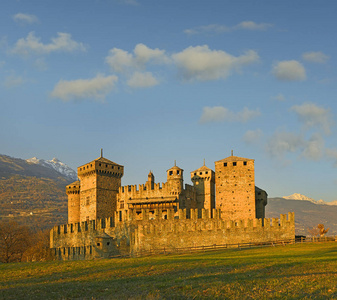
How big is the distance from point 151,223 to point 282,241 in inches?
656

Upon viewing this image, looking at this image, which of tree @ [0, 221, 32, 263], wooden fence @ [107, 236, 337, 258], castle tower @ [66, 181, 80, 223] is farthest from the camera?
castle tower @ [66, 181, 80, 223]

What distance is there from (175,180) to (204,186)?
674cm

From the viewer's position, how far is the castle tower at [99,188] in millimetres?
73750

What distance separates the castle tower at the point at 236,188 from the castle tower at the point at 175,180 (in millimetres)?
7668

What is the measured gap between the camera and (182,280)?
2556cm

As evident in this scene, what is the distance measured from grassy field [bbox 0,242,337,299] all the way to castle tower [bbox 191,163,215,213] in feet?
131

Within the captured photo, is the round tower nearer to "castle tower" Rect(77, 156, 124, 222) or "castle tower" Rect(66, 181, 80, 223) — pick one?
"castle tower" Rect(77, 156, 124, 222)

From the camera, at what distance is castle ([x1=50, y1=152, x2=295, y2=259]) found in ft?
172

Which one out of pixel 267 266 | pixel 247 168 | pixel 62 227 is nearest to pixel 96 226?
pixel 62 227

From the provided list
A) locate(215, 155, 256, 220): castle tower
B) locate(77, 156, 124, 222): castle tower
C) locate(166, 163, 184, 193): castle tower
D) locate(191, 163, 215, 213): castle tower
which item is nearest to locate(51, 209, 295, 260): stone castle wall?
locate(215, 155, 256, 220): castle tower

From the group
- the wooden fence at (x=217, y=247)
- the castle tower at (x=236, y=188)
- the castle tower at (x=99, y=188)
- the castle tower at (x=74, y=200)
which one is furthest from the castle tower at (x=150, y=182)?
the wooden fence at (x=217, y=247)

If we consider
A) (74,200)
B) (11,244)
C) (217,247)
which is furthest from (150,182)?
(11,244)

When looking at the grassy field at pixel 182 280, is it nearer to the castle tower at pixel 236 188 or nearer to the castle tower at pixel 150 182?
the castle tower at pixel 236 188

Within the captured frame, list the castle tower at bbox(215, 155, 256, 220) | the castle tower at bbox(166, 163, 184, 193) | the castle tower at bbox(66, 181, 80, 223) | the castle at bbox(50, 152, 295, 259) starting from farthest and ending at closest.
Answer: the castle tower at bbox(66, 181, 80, 223), the castle tower at bbox(166, 163, 184, 193), the castle tower at bbox(215, 155, 256, 220), the castle at bbox(50, 152, 295, 259)
